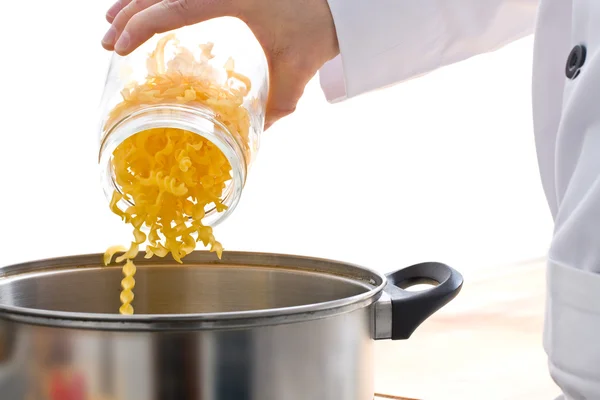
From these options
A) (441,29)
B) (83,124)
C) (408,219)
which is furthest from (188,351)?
(408,219)

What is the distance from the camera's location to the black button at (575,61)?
1.95ft

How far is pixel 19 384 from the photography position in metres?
0.59

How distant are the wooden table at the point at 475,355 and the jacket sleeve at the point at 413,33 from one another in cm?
39

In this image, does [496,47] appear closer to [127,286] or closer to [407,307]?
[407,307]

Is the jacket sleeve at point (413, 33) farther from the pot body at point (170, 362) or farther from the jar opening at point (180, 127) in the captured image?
the pot body at point (170, 362)

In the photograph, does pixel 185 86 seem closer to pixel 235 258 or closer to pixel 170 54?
pixel 170 54

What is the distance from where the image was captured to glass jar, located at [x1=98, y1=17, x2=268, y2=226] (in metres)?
0.67

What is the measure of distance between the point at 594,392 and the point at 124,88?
0.47 metres

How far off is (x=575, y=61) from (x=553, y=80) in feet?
0.34

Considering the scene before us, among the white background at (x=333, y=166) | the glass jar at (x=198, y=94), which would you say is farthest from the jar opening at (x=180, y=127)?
the white background at (x=333, y=166)

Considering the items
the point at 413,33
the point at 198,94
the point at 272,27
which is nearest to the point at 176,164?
the point at 198,94

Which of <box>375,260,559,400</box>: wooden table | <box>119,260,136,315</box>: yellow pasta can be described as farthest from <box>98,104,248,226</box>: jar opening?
<box>375,260,559,400</box>: wooden table

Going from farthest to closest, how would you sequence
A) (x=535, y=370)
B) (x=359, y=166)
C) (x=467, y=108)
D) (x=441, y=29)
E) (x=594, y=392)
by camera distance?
1. (x=467, y=108)
2. (x=359, y=166)
3. (x=535, y=370)
4. (x=441, y=29)
5. (x=594, y=392)

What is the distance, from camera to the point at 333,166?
7.54 feet
